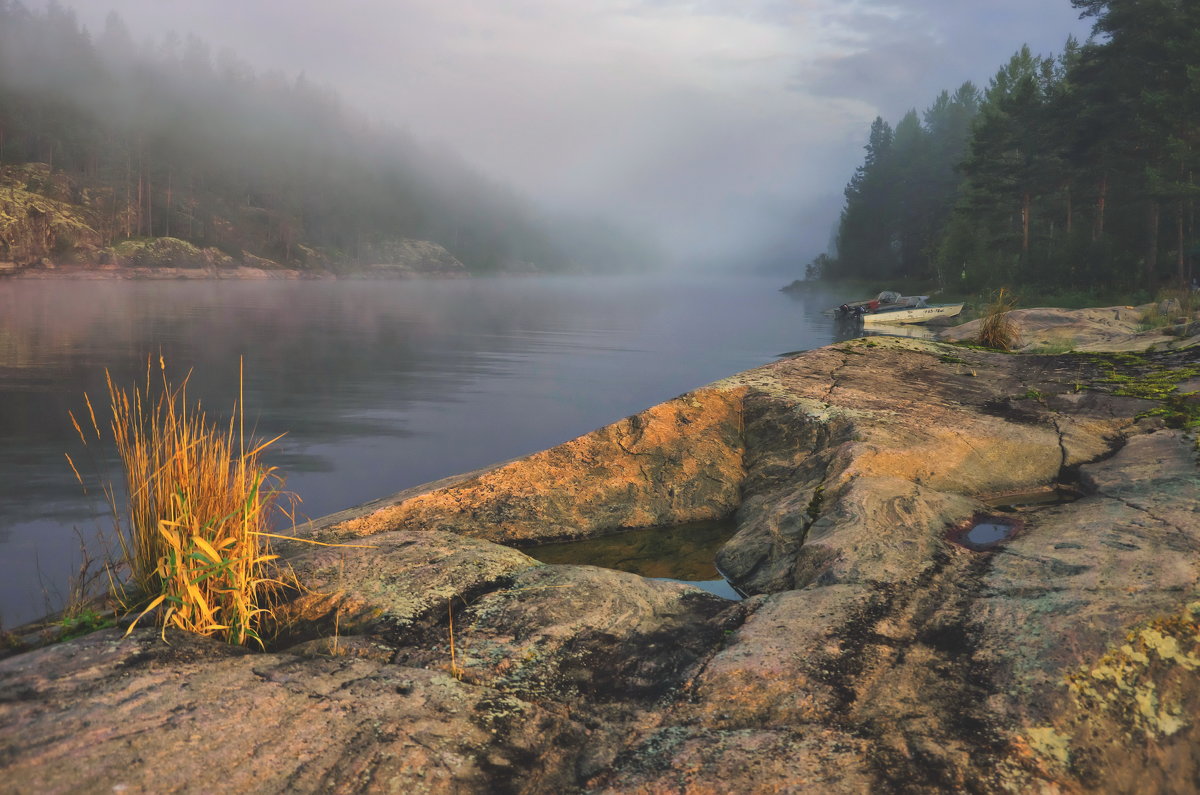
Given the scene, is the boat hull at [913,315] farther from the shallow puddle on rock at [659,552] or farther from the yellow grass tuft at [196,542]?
the yellow grass tuft at [196,542]

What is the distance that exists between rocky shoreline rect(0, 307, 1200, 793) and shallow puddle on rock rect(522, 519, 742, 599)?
239 millimetres

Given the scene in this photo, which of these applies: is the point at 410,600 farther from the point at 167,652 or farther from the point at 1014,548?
the point at 1014,548

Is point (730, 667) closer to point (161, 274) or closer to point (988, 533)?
point (988, 533)

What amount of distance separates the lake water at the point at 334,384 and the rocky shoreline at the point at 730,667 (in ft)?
11.6

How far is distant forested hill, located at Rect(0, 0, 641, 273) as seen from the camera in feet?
274

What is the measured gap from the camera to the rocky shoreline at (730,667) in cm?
215

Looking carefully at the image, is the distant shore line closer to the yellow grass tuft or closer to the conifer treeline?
the conifer treeline

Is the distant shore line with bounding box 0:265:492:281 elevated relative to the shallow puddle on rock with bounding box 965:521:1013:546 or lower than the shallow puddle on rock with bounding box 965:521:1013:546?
elevated

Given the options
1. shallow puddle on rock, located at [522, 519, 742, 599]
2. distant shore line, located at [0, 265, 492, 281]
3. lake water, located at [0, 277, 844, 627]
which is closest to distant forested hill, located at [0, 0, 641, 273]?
distant shore line, located at [0, 265, 492, 281]

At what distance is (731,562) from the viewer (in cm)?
466

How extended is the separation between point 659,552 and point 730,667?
2.52 meters

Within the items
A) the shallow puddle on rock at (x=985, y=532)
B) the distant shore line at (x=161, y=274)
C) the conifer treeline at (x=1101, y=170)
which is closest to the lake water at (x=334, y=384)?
the shallow puddle on rock at (x=985, y=532)

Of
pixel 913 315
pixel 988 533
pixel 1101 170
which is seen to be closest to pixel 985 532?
pixel 988 533

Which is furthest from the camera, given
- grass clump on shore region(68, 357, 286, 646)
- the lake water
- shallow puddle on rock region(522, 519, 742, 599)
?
the lake water
